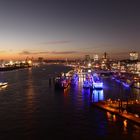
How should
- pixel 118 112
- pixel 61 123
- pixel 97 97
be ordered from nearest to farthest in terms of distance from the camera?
pixel 61 123, pixel 118 112, pixel 97 97

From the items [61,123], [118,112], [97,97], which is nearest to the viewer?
[61,123]

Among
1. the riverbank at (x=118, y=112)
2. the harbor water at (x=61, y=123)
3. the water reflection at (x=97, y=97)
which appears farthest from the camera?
the water reflection at (x=97, y=97)

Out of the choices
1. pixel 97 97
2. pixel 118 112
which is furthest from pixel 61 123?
pixel 97 97

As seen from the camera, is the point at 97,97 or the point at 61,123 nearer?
the point at 61,123

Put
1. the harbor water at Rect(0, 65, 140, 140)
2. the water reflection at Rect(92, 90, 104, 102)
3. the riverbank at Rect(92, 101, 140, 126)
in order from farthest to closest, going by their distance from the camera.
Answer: the water reflection at Rect(92, 90, 104, 102)
the riverbank at Rect(92, 101, 140, 126)
the harbor water at Rect(0, 65, 140, 140)

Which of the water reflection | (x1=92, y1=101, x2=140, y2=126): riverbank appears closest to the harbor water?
(x1=92, y1=101, x2=140, y2=126): riverbank

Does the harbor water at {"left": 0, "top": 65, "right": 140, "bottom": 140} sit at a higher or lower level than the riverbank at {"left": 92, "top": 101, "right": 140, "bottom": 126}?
lower

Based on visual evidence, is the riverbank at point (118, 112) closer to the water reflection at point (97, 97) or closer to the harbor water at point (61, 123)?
the harbor water at point (61, 123)

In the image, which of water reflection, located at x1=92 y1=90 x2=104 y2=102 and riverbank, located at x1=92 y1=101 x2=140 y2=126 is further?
water reflection, located at x1=92 y1=90 x2=104 y2=102

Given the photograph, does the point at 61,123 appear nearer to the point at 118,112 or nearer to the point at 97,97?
the point at 118,112

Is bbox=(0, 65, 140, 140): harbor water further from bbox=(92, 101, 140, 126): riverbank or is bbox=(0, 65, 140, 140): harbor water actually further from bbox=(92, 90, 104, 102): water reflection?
bbox=(92, 90, 104, 102): water reflection

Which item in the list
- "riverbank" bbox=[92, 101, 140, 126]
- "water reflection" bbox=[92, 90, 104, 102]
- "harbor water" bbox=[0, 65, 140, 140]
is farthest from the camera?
"water reflection" bbox=[92, 90, 104, 102]

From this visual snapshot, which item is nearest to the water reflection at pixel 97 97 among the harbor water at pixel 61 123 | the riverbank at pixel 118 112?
the harbor water at pixel 61 123
